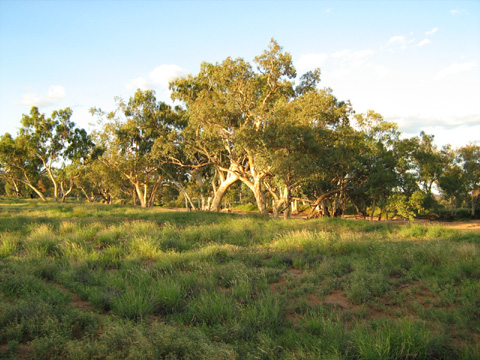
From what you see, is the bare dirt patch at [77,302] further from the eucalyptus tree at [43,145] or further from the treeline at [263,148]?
the eucalyptus tree at [43,145]

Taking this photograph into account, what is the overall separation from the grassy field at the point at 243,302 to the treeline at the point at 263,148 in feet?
37.1

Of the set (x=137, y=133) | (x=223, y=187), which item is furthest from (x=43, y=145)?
(x=223, y=187)

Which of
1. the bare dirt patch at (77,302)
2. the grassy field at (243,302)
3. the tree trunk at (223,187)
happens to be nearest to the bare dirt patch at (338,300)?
the grassy field at (243,302)

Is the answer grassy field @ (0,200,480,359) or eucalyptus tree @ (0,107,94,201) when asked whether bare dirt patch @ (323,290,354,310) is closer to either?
grassy field @ (0,200,480,359)

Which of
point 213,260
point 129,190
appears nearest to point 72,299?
point 213,260

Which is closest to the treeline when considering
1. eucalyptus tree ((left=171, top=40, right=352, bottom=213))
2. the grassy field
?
eucalyptus tree ((left=171, top=40, right=352, bottom=213))

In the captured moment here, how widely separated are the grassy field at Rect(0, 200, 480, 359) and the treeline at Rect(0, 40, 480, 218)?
11.3m

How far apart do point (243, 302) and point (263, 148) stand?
1519 centimetres

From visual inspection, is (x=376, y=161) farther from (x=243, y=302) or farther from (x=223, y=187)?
(x=243, y=302)

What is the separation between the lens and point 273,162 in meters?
19.2

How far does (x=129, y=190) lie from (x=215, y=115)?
1248 inches

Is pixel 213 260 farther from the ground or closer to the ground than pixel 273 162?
closer to the ground

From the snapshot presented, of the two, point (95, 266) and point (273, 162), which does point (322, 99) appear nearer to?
point (273, 162)

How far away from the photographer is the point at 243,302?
5707mm
